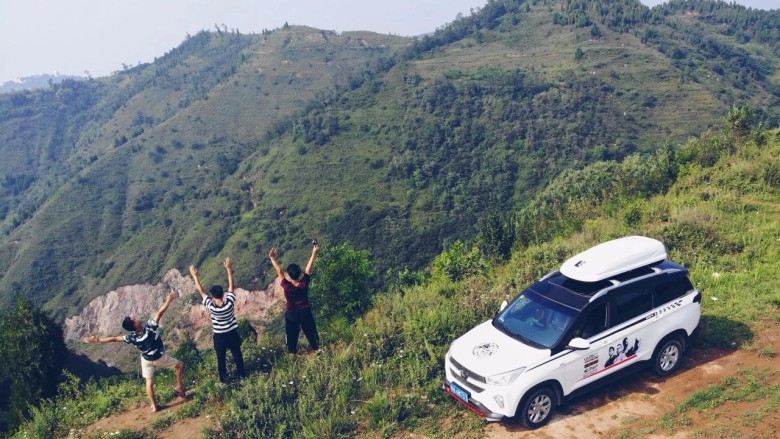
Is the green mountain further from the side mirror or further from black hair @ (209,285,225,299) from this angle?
the side mirror

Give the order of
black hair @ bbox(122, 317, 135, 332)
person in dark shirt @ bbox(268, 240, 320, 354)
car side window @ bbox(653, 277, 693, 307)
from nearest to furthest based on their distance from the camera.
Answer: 1. car side window @ bbox(653, 277, 693, 307)
2. black hair @ bbox(122, 317, 135, 332)
3. person in dark shirt @ bbox(268, 240, 320, 354)

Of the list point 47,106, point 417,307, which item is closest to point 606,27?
point 417,307

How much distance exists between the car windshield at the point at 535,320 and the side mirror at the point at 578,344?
7.0 inches

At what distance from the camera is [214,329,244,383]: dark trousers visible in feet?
27.1

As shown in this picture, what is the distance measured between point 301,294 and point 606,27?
11701 cm

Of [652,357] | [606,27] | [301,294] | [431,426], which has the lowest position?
[431,426]

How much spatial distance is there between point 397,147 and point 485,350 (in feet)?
235

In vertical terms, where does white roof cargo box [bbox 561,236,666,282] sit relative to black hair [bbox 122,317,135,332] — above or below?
above


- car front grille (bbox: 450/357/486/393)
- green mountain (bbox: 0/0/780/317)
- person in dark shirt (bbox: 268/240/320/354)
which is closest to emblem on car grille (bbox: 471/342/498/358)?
car front grille (bbox: 450/357/486/393)

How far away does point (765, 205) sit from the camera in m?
13.0

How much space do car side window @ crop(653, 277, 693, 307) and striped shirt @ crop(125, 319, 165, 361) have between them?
24.4ft

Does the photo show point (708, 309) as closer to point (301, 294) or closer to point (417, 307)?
point (417, 307)

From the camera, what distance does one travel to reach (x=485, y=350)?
701 centimetres

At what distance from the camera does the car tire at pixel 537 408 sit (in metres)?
6.54
